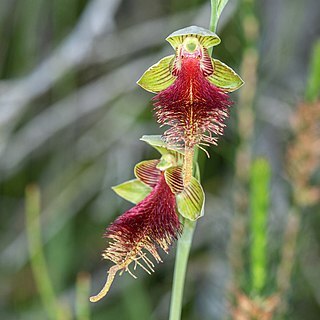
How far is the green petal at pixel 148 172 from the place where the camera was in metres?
0.90

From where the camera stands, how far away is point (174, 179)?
865 mm

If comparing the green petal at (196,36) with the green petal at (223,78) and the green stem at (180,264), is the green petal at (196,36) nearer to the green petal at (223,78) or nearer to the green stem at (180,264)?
the green petal at (223,78)

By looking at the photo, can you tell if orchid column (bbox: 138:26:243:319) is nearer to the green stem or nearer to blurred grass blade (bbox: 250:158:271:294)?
the green stem

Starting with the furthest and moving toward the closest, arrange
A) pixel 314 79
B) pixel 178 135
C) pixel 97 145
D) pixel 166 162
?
pixel 97 145
pixel 314 79
pixel 166 162
pixel 178 135

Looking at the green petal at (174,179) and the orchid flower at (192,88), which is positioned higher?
the orchid flower at (192,88)

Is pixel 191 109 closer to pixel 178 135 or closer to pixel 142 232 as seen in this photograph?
pixel 178 135

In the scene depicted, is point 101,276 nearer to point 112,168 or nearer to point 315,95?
point 112,168

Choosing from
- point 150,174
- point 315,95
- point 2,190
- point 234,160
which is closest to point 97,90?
point 2,190

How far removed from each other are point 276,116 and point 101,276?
0.78m

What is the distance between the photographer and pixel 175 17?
2.20 metres

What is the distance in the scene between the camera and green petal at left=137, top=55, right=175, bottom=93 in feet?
2.74

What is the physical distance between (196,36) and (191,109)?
0.11 m

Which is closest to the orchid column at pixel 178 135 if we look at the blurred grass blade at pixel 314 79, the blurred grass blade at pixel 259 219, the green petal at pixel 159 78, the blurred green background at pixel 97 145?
the green petal at pixel 159 78

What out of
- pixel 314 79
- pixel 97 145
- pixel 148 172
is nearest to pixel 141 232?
pixel 148 172
